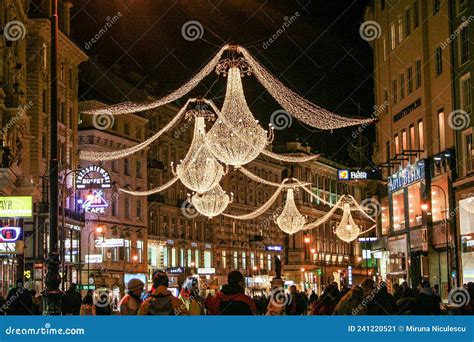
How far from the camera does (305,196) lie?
135875 millimetres

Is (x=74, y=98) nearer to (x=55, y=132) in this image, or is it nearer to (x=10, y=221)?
(x=10, y=221)

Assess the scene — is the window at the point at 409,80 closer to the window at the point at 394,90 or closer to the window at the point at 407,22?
the window at the point at 407,22

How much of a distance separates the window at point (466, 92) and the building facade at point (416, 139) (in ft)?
4.47

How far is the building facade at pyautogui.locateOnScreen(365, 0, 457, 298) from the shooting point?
46688 millimetres

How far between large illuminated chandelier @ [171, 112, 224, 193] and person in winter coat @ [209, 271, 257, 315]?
2073 cm

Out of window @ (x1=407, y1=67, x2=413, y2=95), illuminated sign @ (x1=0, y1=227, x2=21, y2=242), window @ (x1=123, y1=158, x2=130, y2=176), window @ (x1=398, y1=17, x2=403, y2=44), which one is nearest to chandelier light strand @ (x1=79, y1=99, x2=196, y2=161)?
illuminated sign @ (x1=0, y1=227, x2=21, y2=242)

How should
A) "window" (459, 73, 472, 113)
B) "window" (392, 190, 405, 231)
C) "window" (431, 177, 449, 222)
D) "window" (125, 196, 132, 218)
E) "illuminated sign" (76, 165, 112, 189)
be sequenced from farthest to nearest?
"window" (125, 196, 132, 218) → "illuminated sign" (76, 165, 112, 189) → "window" (392, 190, 405, 231) → "window" (431, 177, 449, 222) → "window" (459, 73, 472, 113)

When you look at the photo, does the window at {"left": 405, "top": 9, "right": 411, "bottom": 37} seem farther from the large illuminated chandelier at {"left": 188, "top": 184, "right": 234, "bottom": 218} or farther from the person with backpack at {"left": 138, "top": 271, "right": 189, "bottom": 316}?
the person with backpack at {"left": 138, "top": 271, "right": 189, "bottom": 316}

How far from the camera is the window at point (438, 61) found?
4756 centimetres

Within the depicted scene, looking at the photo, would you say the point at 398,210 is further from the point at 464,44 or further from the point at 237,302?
the point at 237,302

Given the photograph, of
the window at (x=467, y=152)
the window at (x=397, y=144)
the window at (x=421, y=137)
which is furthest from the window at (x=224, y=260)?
the window at (x=467, y=152)

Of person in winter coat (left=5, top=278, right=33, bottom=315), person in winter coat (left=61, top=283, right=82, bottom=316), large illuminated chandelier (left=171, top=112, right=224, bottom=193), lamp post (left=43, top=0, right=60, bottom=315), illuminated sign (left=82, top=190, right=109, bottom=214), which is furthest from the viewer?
illuminated sign (left=82, top=190, right=109, bottom=214)

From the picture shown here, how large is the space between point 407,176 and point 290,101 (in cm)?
2837
